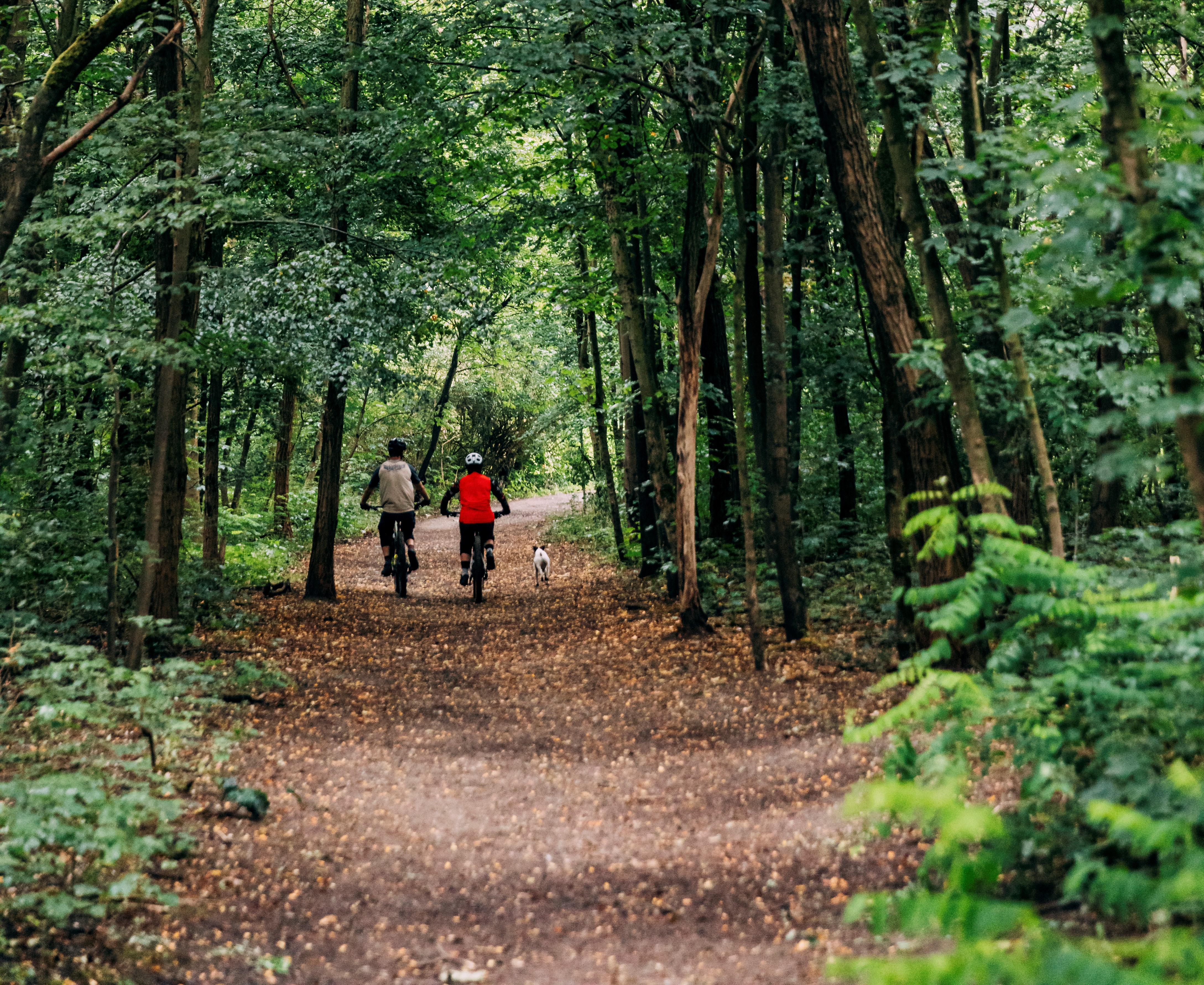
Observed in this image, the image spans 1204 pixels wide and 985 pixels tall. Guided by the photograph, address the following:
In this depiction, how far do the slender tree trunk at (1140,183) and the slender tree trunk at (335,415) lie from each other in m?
9.77

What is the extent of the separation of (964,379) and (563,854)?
3562 mm

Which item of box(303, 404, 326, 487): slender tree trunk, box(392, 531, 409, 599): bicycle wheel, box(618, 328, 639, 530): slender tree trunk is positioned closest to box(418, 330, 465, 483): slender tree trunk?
box(303, 404, 326, 487): slender tree trunk

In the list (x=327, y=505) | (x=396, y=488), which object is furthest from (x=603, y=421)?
(x=327, y=505)

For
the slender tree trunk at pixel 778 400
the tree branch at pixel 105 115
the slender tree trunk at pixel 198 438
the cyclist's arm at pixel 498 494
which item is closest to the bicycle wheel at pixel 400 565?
the cyclist's arm at pixel 498 494

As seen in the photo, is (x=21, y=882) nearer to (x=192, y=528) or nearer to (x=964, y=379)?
(x=964, y=379)

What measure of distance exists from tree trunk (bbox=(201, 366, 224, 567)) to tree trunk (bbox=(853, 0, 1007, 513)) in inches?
370

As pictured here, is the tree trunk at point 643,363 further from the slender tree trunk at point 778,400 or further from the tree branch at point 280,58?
the tree branch at point 280,58

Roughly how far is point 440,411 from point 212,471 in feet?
43.3

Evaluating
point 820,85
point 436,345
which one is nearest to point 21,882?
point 820,85

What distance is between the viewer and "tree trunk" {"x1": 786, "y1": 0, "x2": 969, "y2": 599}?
6809mm

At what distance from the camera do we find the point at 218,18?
500 inches

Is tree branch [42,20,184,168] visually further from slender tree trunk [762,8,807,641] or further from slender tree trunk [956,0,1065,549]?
slender tree trunk [956,0,1065,549]

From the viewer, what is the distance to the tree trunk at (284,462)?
56.3 feet

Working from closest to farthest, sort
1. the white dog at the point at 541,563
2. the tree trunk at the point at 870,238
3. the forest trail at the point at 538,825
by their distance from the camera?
1. the forest trail at the point at 538,825
2. the tree trunk at the point at 870,238
3. the white dog at the point at 541,563
